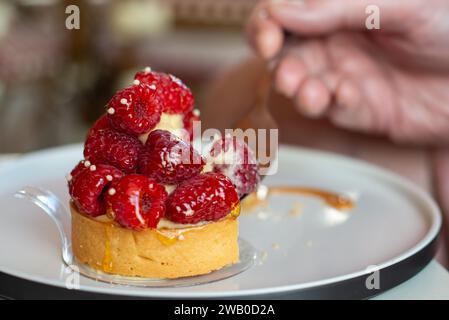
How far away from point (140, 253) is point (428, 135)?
0.87 metres

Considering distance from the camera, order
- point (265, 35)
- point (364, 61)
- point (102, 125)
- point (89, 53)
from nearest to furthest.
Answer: point (102, 125) < point (265, 35) < point (364, 61) < point (89, 53)

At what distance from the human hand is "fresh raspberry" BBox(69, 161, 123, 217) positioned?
57 centimetres

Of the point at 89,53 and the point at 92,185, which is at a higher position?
the point at 92,185

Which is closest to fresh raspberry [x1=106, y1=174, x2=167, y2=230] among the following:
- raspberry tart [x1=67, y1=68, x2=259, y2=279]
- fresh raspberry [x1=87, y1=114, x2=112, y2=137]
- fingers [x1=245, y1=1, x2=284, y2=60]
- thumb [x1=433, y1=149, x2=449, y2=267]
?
raspberry tart [x1=67, y1=68, x2=259, y2=279]

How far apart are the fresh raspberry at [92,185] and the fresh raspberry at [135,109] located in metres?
0.06

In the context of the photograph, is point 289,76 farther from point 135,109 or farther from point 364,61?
point 135,109

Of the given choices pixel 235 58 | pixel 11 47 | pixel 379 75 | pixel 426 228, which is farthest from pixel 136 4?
pixel 426 228

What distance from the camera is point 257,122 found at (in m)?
1.32

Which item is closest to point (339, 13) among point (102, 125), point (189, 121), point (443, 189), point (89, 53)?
point (443, 189)

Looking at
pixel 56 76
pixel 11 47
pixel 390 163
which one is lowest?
pixel 56 76

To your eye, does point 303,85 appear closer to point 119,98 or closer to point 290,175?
point 290,175

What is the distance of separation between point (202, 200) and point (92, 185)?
0.14m

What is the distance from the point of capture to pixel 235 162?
99cm

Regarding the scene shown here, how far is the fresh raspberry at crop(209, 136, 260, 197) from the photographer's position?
98 centimetres
